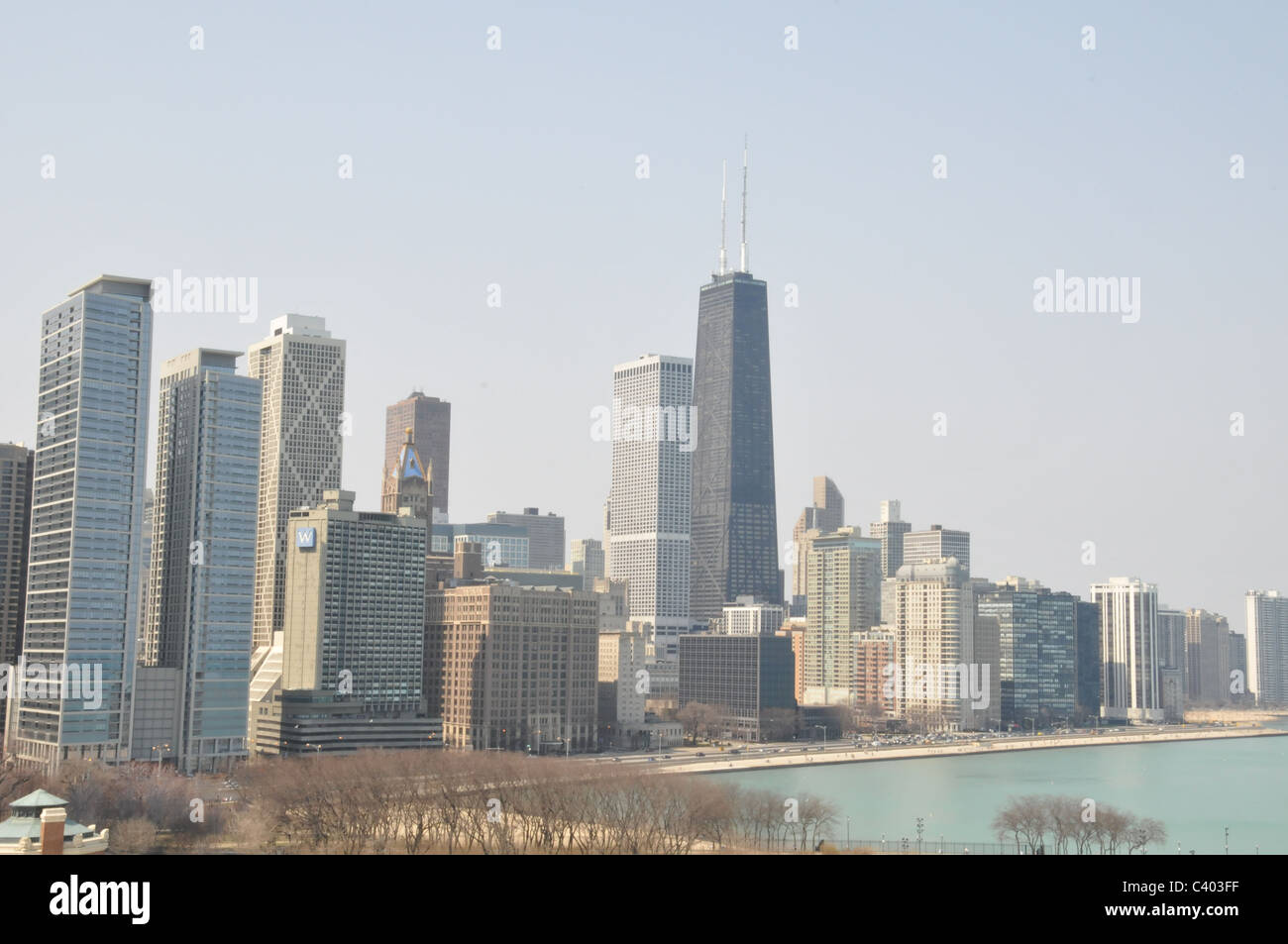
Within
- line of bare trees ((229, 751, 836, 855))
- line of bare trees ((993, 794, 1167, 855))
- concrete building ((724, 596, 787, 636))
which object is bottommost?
line of bare trees ((993, 794, 1167, 855))

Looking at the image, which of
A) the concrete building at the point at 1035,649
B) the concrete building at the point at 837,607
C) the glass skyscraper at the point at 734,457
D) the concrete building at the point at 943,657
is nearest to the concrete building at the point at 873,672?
the concrete building at the point at 943,657

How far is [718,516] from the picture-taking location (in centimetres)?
17162

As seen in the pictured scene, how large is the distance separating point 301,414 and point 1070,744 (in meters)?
68.8

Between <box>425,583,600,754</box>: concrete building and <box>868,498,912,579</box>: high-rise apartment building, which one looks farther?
<box>868,498,912,579</box>: high-rise apartment building

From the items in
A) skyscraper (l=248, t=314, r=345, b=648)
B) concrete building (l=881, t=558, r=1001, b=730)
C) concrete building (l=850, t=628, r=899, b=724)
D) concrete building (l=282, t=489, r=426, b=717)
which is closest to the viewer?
concrete building (l=282, t=489, r=426, b=717)

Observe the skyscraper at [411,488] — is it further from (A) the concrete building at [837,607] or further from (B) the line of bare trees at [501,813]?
(B) the line of bare trees at [501,813]

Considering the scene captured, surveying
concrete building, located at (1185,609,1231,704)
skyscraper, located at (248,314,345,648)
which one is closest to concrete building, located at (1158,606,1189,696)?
concrete building, located at (1185,609,1231,704)

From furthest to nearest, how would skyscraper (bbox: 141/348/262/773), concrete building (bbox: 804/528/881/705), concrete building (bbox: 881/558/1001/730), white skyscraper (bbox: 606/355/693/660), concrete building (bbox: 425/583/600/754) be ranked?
1. white skyscraper (bbox: 606/355/693/660)
2. concrete building (bbox: 804/528/881/705)
3. concrete building (bbox: 881/558/1001/730)
4. concrete building (bbox: 425/583/600/754)
5. skyscraper (bbox: 141/348/262/773)

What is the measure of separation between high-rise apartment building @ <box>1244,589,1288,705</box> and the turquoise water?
55.7 m

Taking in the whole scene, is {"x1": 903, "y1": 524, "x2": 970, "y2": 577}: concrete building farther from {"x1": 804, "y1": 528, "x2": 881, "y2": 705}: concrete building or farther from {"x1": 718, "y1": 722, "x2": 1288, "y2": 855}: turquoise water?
{"x1": 718, "y1": 722, "x2": 1288, "y2": 855}: turquoise water

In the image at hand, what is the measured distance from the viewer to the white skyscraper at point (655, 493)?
180m

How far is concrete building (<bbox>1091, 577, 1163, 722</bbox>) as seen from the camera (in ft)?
474
